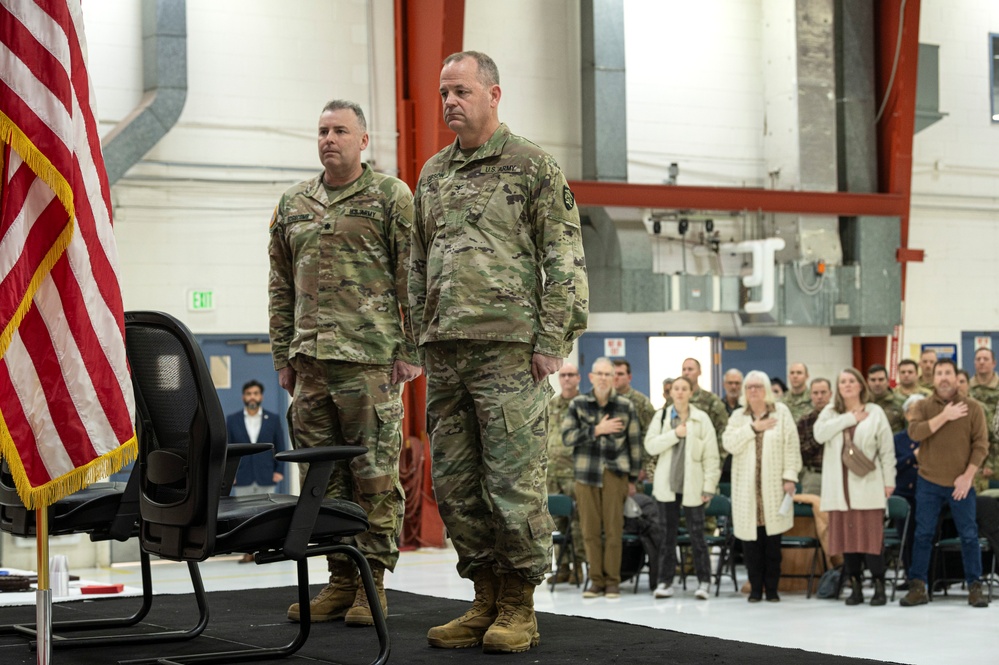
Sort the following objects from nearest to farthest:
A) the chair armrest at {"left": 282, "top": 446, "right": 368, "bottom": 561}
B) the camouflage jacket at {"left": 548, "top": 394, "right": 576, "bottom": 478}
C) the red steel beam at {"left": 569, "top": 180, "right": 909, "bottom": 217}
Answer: the chair armrest at {"left": 282, "top": 446, "right": 368, "bottom": 561}
the camouflage jacket at {"left": 548, "top": 394, "right": 576, "bottom": 478}
the red steel beam at {"left": 569, "top": 180, "right": 909, "bottom": 217}

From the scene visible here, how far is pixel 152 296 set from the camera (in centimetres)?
1205

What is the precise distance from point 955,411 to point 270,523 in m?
5.90

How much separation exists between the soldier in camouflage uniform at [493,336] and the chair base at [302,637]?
40cm

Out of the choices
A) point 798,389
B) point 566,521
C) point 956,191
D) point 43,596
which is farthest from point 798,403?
point 43,596

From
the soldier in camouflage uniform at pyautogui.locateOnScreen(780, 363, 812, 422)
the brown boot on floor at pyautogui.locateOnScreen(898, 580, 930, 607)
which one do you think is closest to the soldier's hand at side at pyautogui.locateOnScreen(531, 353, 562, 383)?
the brown boot on floor at pyautogui.locateOnScreen(898, 580, 930, 607)

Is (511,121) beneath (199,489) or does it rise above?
above

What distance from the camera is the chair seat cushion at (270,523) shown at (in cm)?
380

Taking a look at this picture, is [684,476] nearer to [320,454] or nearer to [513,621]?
[513,621]

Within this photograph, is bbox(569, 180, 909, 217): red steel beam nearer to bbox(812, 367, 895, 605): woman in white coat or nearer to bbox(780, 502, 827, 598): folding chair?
bbox(780, 502, 827, 598): folding chair

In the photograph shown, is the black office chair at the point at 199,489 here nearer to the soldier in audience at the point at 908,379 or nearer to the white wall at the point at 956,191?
the soldier in audience at the point at 908,379

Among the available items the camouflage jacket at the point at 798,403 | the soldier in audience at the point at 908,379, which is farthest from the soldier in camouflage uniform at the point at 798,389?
the soldier in audience at the point at 908,379

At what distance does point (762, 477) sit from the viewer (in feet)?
28.5

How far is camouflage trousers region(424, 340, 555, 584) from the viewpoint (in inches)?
167

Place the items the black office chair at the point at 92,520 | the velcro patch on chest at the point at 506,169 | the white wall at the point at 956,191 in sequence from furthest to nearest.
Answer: the white wall at the point at 956,191 < the black office chair at the point at 92,520 < the velcro patch on chest at the point at 506,169
